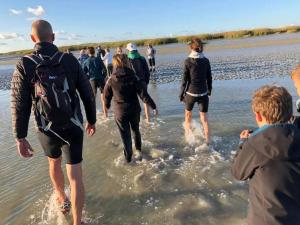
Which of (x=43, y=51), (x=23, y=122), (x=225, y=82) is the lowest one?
(x=225, y=82)

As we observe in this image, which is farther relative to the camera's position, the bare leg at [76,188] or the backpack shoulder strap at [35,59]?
the bare leg at [76,188]

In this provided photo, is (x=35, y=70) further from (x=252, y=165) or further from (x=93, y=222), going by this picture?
(x=252, y=165)

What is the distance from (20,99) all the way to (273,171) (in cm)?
295

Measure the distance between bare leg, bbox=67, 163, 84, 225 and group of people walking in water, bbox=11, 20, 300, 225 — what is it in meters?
0.01

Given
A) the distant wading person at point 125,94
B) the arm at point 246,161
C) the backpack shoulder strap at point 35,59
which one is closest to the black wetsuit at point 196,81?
the distant wading person at point 125,94

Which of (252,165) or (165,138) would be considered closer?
(252,165)

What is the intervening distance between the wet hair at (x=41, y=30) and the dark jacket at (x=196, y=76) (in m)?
3.59

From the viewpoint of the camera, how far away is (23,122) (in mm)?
4660

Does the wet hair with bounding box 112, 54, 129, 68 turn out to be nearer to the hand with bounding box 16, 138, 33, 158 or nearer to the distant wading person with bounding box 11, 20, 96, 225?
the distant wading person with bounding box 11, 20, 96, 225

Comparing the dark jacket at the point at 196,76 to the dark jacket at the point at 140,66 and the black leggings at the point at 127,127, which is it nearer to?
the black leggings at the point at 127,127

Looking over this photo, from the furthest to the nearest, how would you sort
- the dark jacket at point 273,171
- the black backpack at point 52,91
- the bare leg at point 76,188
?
1. the bare leg at point 76,188
2. the black backpack at point 52,91
3. the dark jacket at point 273,171

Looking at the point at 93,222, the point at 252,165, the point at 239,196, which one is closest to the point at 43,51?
the point at 93,222

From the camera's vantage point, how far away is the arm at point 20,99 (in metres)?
4.52

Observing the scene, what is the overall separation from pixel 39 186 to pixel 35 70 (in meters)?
3.02
